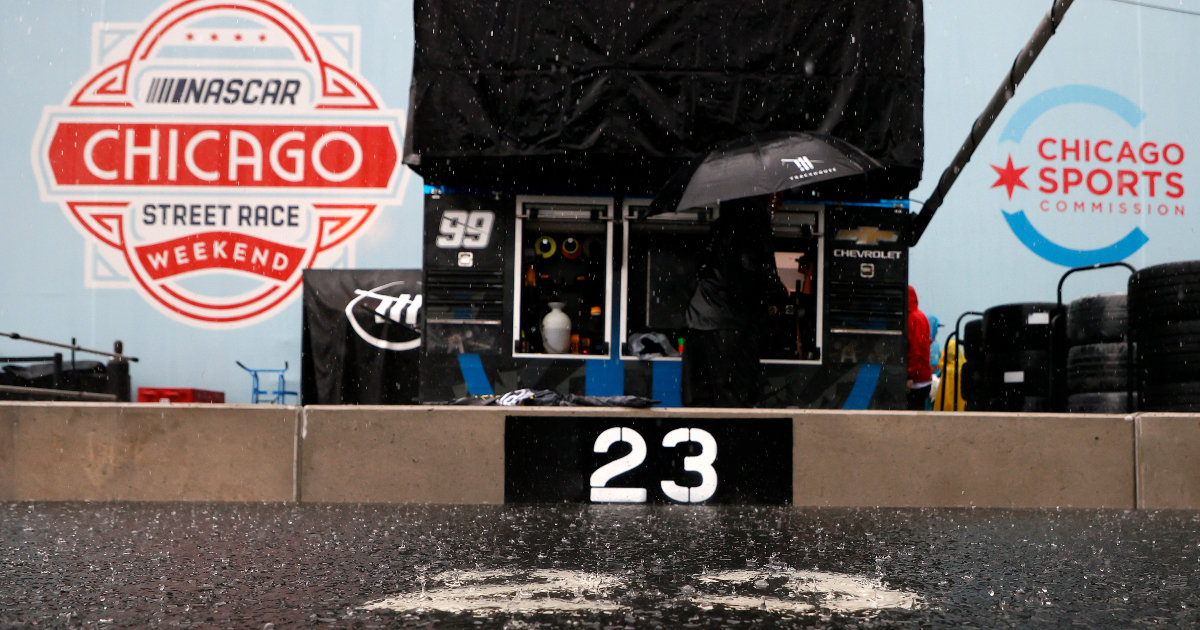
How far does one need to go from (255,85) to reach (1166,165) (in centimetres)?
1344

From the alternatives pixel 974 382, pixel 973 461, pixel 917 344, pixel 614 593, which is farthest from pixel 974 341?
pixel 614 593

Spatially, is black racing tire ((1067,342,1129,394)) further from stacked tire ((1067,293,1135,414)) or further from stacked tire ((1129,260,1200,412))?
stacked tire ((1129,260,1200,412))

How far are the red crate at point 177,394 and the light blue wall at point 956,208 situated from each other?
1.77 feet

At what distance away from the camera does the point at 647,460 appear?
18.7 feet

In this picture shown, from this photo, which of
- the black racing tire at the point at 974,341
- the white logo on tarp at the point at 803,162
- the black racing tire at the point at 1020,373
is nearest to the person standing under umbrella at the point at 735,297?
the white logo on tarp at the point at 803,162

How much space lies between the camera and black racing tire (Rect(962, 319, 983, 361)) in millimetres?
10719

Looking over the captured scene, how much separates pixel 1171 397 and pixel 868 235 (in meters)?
3.87

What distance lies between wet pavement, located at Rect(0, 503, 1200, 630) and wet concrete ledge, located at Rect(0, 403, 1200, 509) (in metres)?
0.42

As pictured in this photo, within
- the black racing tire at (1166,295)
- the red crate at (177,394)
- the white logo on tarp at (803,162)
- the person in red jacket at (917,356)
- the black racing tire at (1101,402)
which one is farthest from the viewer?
the red crate at (177,394)

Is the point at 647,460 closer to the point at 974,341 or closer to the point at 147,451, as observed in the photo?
the point at 147,451

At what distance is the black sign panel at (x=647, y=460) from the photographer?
18.7 ft

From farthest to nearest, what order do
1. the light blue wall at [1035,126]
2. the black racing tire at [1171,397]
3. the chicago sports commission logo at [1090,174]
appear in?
the chicago sports commission logo at [1090,174] < the light blue wall at [1035,126] < the black racing tire at [1171,397]

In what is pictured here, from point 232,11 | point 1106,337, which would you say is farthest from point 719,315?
point 232,11

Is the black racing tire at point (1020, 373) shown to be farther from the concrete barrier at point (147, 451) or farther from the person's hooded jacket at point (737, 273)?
the concrete barrier at point (147, 451)
